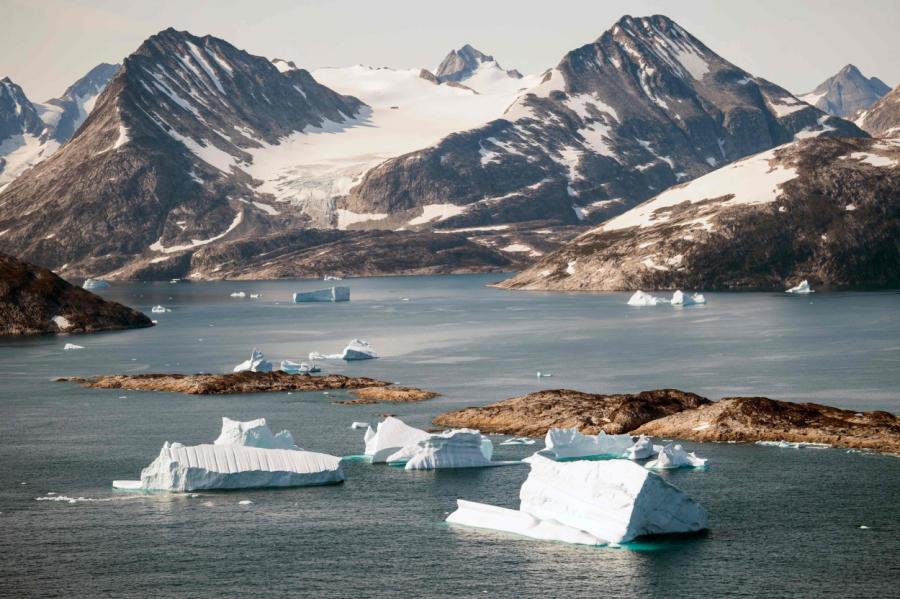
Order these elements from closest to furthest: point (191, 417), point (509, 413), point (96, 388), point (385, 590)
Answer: point (385, 590) → point (509, 413) → point (191, 417) → point (96, 388)

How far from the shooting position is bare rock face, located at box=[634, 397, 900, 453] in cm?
8531

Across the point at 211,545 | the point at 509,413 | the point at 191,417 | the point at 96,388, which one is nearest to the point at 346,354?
the point at 96,388

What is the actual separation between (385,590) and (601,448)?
1215 inches

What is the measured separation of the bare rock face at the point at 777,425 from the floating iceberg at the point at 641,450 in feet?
27.9

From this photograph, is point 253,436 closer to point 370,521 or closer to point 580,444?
point 370,521

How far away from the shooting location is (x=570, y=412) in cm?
9588

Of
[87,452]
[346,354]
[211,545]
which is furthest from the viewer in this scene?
[346,354]

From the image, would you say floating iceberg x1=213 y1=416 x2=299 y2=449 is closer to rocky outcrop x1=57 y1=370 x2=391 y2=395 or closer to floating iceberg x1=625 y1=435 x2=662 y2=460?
floating iceberg x1=625 y1=435 x2=662 y2=460

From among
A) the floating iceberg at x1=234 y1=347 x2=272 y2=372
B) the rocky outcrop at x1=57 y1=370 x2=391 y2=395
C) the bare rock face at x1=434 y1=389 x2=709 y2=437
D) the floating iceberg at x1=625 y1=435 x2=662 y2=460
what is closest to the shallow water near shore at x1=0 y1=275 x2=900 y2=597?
the rocky outcrop at x1=57 y1=370 x2=391 y2=395

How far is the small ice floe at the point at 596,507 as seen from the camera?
199 ft

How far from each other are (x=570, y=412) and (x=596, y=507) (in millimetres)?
33819

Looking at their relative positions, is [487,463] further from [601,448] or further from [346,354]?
[346,354]

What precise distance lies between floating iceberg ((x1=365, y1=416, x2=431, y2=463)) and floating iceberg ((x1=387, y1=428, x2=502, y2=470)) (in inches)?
68.4

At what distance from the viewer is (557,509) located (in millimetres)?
63781
